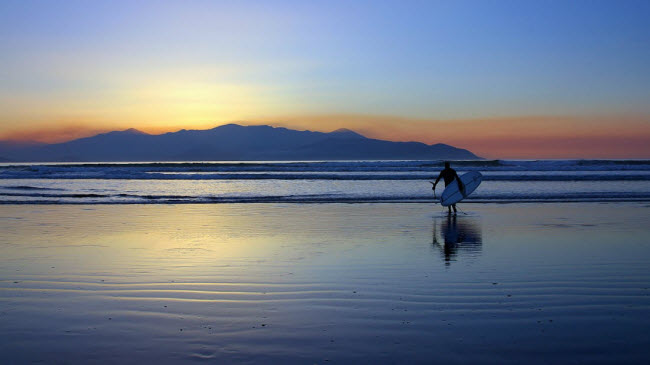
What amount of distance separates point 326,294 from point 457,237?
543cm

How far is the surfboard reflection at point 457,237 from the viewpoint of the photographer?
895cm

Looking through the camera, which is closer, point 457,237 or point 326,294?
point 326,294

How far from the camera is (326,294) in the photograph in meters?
6.10

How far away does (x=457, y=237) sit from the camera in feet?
35.5

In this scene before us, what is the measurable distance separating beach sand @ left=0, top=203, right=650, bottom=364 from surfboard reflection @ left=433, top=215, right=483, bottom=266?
86 mm

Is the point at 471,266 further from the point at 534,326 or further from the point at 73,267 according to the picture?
the point at 73,267

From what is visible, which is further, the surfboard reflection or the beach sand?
the surfboard reflection

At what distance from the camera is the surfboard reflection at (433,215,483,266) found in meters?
8.95

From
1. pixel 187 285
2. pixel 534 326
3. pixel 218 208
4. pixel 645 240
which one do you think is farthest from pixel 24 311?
pixel 218 208

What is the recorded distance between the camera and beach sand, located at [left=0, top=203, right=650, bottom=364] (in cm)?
435

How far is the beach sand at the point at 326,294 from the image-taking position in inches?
171

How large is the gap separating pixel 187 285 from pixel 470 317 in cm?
342

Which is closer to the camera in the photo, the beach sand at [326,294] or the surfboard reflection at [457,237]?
the beach sand at [326,294]

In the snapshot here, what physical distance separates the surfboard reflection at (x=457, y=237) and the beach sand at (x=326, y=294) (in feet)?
0.28
